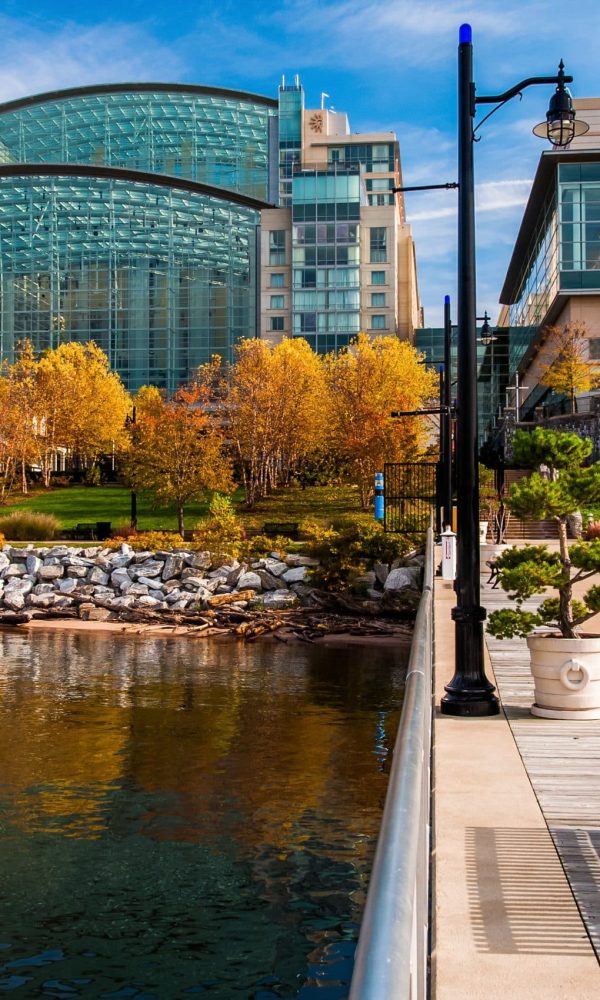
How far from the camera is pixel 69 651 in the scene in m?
29.8

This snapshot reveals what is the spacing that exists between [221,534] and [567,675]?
106 ft

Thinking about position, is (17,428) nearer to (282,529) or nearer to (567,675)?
(282,529)

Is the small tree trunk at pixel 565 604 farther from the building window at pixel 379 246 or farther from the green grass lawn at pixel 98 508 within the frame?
the building window at pixel 379 246

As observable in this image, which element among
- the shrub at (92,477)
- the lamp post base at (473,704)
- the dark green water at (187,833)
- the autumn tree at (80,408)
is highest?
the autumn tree at (80,408)

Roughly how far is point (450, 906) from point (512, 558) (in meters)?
5.72

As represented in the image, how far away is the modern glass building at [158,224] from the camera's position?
342ft

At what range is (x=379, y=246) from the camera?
100375 mm

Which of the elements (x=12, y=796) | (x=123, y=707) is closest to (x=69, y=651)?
(x=123, y=707)

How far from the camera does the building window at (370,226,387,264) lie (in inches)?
3947

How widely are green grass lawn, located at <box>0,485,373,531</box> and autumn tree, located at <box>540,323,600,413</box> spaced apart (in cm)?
1268

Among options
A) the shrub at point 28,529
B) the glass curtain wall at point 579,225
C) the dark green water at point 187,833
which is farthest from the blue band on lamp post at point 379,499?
the glass curtain wall at point 579,225

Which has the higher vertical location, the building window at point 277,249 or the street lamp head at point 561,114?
the building window at point 277,249

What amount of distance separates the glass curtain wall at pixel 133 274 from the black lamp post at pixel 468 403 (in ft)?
312

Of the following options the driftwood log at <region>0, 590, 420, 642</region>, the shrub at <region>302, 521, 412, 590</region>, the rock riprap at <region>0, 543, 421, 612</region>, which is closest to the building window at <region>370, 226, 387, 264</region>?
the rock riprap at <region>0, 543, 421, 612</region>
